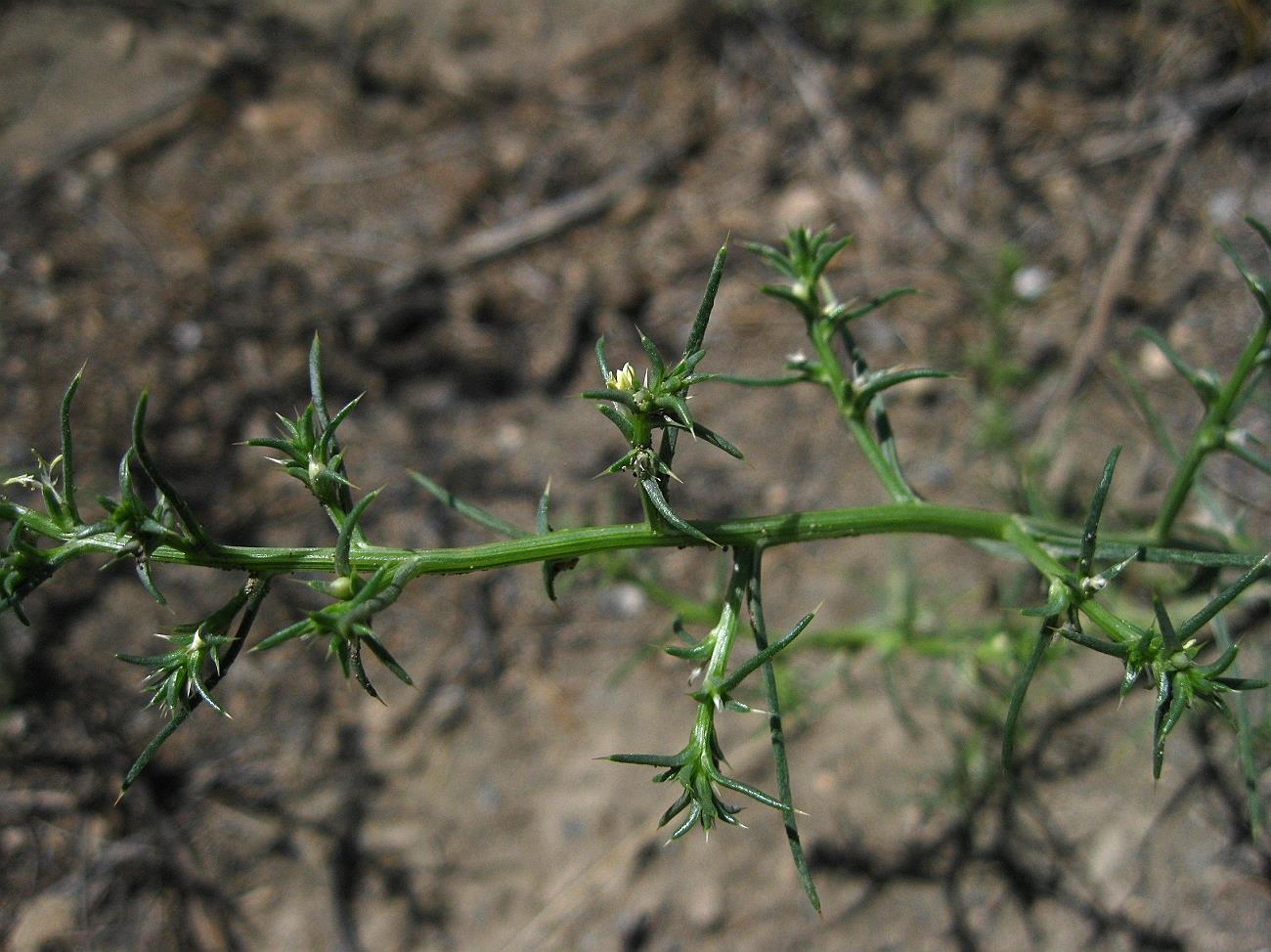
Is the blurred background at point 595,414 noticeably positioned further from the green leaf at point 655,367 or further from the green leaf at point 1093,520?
the green leaf at point 655,367

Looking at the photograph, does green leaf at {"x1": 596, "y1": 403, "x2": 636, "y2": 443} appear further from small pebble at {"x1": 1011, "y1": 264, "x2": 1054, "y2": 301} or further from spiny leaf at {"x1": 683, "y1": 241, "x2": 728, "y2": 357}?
small pebble at {"x1": 1011, "y1": 264, "x2": 1054, "y2": 301}

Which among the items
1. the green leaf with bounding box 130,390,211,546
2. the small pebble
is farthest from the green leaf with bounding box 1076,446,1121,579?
the small pebble

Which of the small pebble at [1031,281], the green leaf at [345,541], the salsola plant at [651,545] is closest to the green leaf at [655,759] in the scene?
the salsola plant at [651,545]

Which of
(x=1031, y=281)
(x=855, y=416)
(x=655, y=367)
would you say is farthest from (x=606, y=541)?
(x=1031, y=281)

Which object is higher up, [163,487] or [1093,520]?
[163,487]

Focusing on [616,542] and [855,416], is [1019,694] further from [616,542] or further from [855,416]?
[616,542]

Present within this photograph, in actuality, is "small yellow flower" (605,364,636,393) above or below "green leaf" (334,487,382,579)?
above

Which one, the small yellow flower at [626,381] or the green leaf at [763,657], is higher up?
the small yellow flower at [626,381]

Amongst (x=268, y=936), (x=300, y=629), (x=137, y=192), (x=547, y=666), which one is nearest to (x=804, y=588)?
(x=547, y=666)

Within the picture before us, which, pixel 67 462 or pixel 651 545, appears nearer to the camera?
pixel 67 462
